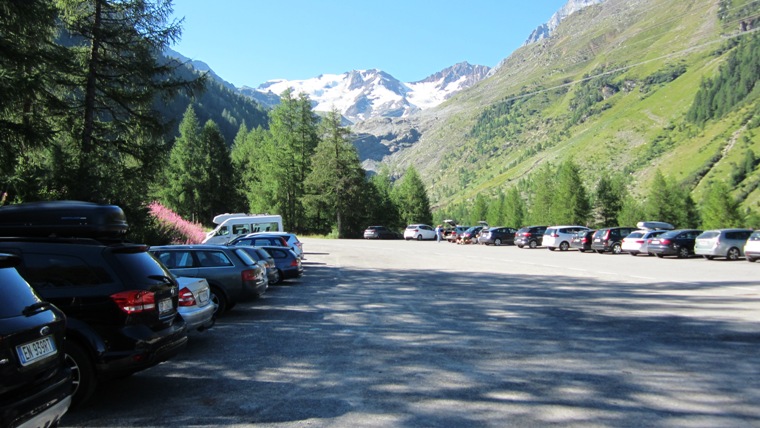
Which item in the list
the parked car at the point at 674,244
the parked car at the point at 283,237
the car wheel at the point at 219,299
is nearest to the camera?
the car wheel at the point at 219,299

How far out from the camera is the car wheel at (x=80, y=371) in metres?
5.19

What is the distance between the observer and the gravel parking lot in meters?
5.03

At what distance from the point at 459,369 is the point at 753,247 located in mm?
24431

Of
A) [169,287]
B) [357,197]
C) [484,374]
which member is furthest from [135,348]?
[357,197]

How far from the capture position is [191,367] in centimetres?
700

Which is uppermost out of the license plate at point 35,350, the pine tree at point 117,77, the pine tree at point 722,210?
the pine tree at point 117,77

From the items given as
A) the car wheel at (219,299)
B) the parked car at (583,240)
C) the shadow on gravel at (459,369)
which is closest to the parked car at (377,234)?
the parked car at (583,240)

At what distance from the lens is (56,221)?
6.41m

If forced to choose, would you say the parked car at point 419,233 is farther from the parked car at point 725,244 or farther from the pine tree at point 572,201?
the parked car at point 725,244

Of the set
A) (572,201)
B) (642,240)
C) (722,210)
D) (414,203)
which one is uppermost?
(414,203)

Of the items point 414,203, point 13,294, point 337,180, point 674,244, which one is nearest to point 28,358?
point 13,294

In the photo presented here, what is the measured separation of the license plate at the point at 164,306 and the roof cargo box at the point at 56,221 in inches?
58.4

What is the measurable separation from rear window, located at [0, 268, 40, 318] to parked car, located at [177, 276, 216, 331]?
3.58 meters

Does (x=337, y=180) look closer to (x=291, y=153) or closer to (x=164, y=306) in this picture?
(x=291, y=153)
